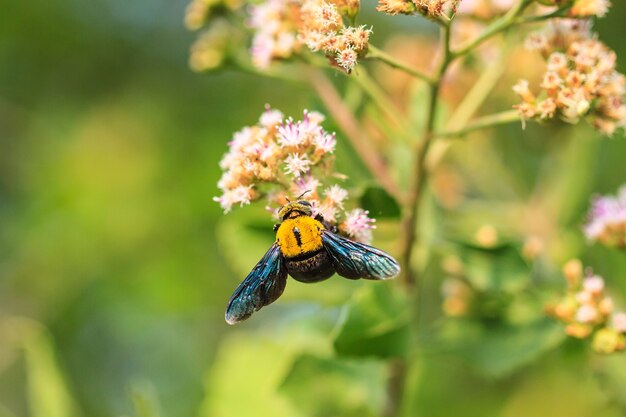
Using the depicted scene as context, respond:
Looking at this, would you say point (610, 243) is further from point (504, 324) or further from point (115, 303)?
point (115, 303)

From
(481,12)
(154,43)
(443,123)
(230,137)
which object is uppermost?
(154,43)

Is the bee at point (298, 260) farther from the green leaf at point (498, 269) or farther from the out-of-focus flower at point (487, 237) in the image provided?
the out-of-focus flower at point (487, 237)

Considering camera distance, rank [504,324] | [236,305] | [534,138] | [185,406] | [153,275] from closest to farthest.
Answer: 1. [236,305]
2. [504,324]
3. [534,138]
4. [185,406]
5. [153,275]

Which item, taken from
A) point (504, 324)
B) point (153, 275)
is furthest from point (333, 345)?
point (153, 275)

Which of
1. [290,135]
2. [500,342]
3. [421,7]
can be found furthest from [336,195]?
[500,342]

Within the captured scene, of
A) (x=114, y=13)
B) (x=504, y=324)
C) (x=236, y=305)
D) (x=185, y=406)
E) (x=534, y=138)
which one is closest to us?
(x=236, y=305)

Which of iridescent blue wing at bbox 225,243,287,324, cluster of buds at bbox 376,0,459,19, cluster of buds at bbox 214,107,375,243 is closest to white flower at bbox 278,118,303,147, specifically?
cluster of buds at bbox 214,107,375,243
